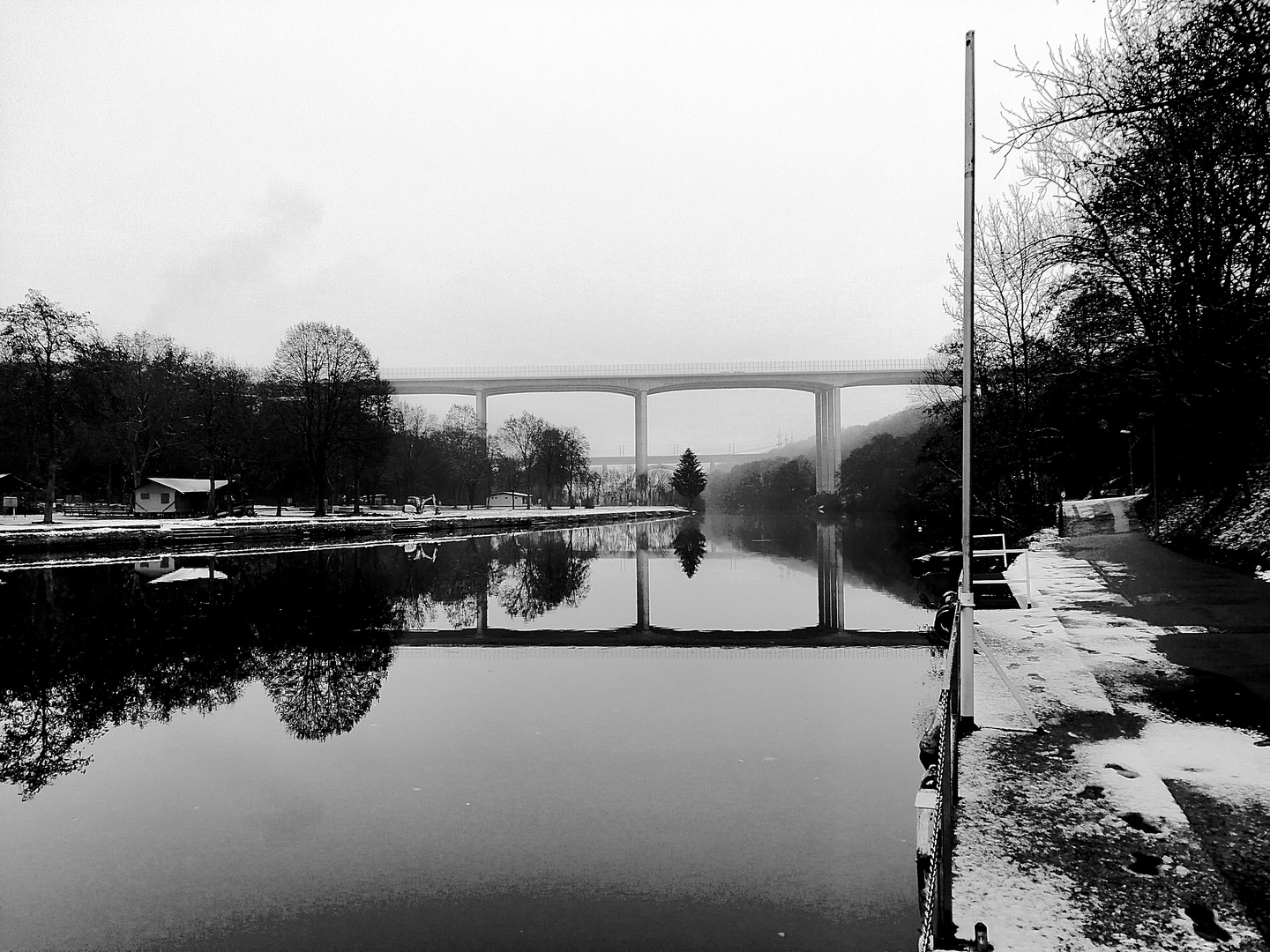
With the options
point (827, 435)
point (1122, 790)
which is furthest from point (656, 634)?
point (827, 435)

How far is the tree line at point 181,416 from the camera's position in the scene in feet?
126

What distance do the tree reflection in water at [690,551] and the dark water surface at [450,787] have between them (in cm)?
1355

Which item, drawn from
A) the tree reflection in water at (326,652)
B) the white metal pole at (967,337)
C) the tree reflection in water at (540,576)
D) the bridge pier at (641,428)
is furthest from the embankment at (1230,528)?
the bridge pier at (641,428)

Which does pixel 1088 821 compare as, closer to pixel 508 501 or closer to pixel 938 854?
pixel 938 854

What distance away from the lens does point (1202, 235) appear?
14648 mm

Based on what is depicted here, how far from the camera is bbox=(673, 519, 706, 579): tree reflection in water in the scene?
27.9 metres

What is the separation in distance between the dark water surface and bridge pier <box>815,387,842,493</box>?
85.6 metres

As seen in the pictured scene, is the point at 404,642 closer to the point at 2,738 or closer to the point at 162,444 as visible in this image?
the point at 2,738

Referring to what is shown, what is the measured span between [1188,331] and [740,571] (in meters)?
14.5

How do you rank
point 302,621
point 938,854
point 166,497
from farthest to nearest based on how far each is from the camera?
point 166,497
point 302,621
point 938,854

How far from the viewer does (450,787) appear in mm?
6184

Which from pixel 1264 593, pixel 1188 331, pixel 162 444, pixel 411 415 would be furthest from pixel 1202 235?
pixel 411 415

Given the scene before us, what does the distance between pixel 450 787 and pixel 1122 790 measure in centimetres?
455

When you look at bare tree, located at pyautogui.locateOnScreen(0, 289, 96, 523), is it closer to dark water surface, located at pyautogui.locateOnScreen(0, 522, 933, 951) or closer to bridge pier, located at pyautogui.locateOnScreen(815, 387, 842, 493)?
dark water surface, located at pyautogui.locateOnScreen(0, 522, 933, 951)
